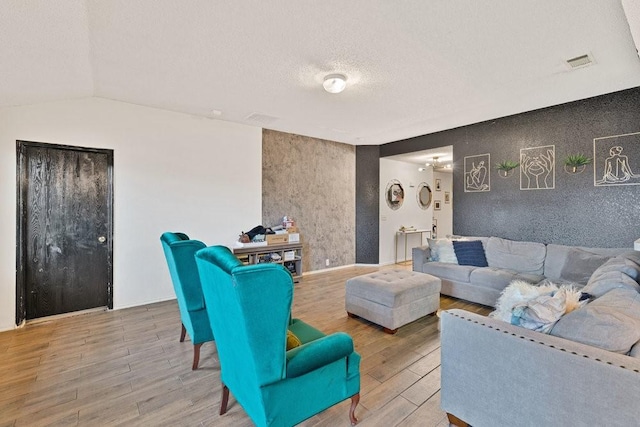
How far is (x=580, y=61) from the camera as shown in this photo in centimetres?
264

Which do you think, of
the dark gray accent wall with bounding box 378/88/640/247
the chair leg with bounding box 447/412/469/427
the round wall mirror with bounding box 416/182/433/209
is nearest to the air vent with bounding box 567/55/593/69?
the dark gray accent wall with bounding box 378/88/640/247

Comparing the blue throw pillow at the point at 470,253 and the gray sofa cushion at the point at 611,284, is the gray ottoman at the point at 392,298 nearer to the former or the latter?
the blue throw pillow at the point at 470,253

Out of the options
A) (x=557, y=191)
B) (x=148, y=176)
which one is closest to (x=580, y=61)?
(x=557, y=191)

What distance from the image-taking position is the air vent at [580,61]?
8.46ft

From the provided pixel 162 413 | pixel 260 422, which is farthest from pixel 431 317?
pixel 162 413

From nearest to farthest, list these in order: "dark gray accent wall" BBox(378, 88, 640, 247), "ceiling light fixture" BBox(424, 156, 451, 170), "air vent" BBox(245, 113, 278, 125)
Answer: "dark gray accent wall" BBox(378, 88, 640, 247), "air vent" BBox(245, 113, 278, 125), "ceiling light fixture" BBox(424, 156, 451, 170)

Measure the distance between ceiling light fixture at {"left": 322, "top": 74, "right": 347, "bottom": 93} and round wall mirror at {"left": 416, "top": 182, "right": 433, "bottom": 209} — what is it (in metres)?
5.02

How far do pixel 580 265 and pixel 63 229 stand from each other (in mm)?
6172

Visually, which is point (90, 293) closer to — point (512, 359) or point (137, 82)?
point (137, 82)

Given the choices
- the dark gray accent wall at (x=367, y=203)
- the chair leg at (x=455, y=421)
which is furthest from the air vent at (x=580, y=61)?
the dark gray accent wall at (x=367, y=203)

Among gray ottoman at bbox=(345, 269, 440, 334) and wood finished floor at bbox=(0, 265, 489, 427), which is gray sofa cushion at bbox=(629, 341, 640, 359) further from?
gray ottoman at bbox=(345, 269, 440, 334)

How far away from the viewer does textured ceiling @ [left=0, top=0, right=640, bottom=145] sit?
196 centimetres

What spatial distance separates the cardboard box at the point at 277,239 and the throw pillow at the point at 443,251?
2.44 metres

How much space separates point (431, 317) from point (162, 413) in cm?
286
